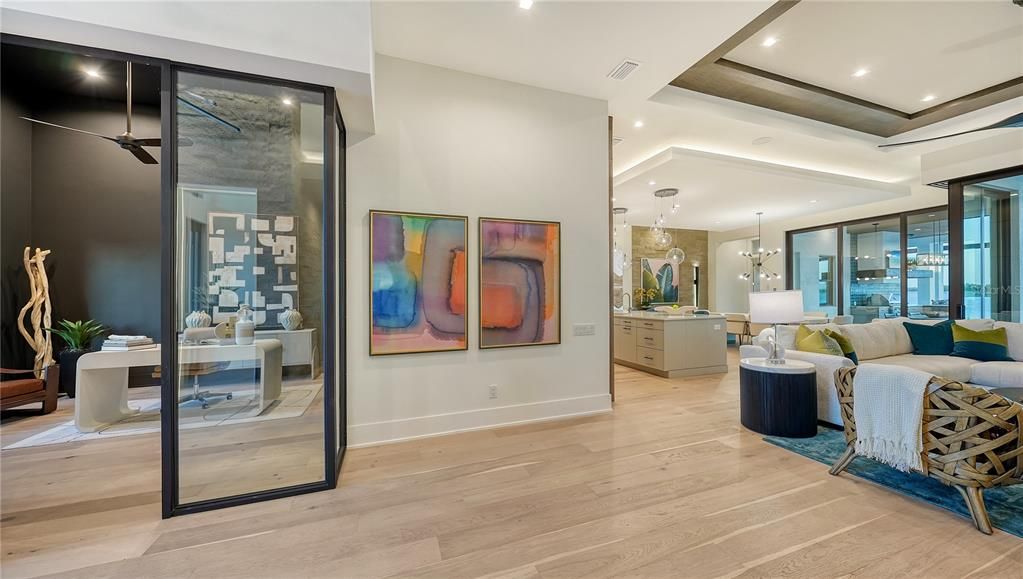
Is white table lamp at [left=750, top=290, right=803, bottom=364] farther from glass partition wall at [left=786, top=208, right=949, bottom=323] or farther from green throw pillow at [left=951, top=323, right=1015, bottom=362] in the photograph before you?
glass partition wall at [left=786, top=208, right=949, bottom=323]

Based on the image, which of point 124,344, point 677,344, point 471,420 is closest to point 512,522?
point 471,420

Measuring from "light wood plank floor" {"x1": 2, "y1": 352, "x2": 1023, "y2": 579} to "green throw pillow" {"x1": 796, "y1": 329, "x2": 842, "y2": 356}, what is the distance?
4.31ft

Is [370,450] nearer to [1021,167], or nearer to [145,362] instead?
[145,362]

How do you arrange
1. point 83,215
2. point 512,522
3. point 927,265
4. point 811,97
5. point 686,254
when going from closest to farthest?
point 512,522 < point 811,97 < point 83,215 < point 927,265 < point 686,254

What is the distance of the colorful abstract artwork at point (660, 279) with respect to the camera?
9820 millimetres

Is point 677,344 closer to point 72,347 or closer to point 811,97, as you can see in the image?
point 811,97

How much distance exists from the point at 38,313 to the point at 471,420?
5.04 meters

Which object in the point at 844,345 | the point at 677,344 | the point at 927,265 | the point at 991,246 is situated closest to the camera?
the point at 844,345

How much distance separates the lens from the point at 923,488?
2.34 meters

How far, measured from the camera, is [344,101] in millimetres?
2582

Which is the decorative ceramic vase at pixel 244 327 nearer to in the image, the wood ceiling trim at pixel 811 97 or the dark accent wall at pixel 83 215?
the dark accent wall at pixel 83 215

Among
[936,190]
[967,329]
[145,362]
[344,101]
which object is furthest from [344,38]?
[936,190]

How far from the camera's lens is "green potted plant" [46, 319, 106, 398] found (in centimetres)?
419

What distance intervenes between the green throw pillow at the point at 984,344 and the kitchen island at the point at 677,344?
2.44m
